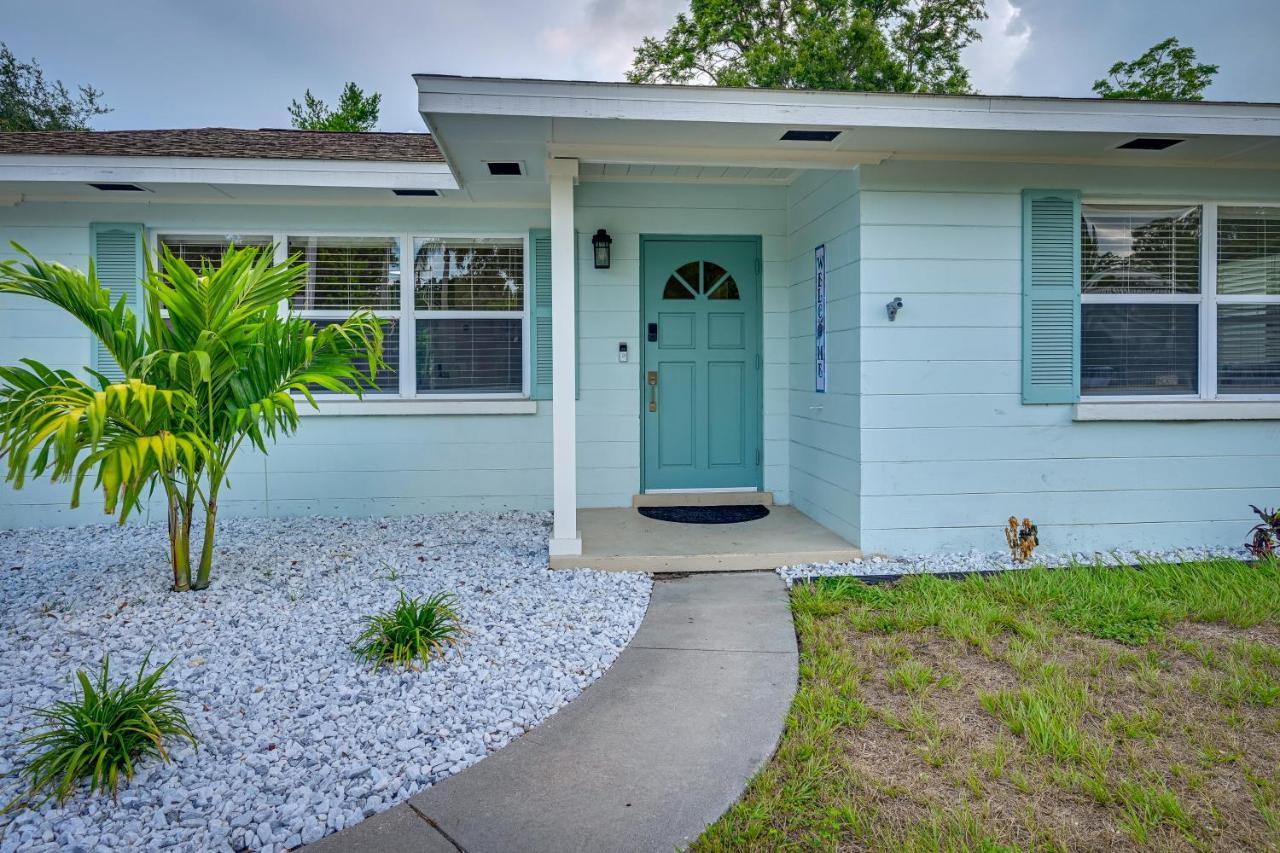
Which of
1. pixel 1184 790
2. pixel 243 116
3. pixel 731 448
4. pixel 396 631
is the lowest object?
pixel 1184 790

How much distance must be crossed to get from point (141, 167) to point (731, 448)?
4335 mm

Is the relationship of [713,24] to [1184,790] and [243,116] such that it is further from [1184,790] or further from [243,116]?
[1184,790]

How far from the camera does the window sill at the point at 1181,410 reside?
4438 millimetres

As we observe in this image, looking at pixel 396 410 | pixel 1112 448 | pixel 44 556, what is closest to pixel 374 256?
pixel 396 410

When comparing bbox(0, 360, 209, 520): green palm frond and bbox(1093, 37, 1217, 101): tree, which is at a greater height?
bbox(1093, 37, 1217, 101): tree

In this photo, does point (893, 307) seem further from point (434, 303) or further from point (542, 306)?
point (434, 303)

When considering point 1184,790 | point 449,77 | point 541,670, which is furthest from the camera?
point 449,77

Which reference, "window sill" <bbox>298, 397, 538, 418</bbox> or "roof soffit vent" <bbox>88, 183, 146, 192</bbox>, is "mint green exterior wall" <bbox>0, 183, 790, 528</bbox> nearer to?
"window sill" <bbox>298, 397, 538, 418</bbox>

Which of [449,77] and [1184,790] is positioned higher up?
[449,77]

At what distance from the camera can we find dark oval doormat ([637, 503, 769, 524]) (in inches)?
200

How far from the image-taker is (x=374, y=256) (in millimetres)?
5535

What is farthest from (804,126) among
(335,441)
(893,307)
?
Result: (335,441)

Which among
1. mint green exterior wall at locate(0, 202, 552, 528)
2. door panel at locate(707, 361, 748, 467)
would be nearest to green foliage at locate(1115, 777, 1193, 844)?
door panel at locate(707, 361, 748, 467)

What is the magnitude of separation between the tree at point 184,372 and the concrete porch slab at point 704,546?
1.71m
